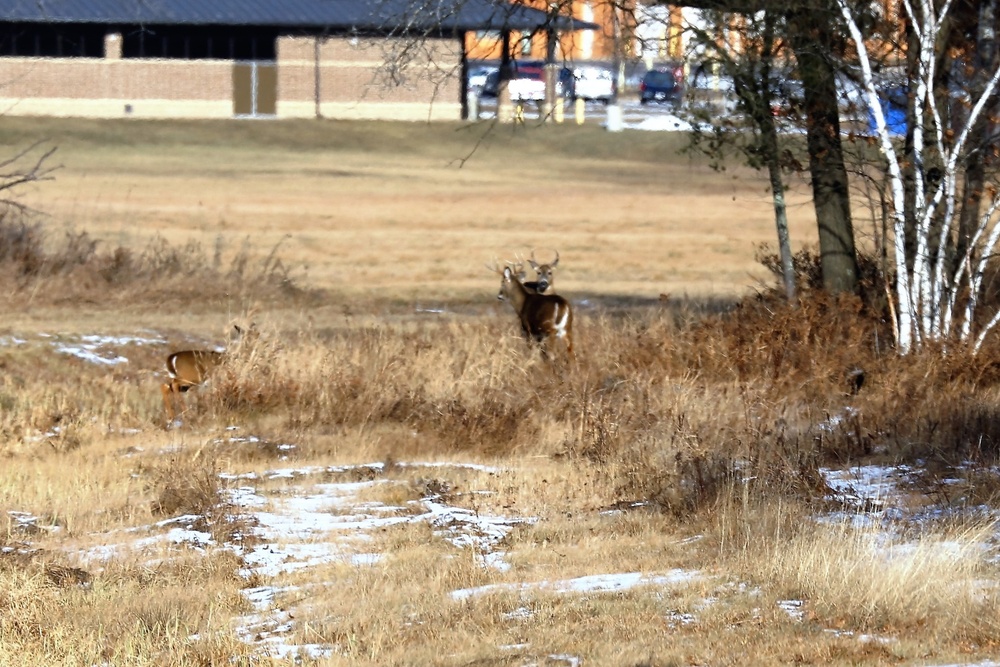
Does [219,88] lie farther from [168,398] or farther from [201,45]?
[168,398]

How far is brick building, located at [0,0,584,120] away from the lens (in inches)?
2149

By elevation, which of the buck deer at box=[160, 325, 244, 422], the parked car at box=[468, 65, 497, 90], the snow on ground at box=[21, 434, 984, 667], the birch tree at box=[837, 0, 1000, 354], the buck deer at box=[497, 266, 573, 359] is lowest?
the snow on ground at box=[21, 434, 984, 667]

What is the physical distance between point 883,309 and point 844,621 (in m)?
8.21

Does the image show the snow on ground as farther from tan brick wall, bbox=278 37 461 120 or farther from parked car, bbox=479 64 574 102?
tan brick wall, bbox=278 37 461 120

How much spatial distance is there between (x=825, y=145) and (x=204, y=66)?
151 ft

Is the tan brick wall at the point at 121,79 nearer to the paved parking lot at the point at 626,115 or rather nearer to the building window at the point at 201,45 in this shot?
the building window at the point at 201,45

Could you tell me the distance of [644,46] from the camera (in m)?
14.6

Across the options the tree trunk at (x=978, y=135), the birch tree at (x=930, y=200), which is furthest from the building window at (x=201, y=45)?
the birch tree at (x=930, y=200)

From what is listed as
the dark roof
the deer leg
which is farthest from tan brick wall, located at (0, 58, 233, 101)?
the deer leg

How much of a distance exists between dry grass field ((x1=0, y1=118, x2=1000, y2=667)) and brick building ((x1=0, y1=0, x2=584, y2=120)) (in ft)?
108

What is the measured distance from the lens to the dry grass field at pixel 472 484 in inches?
261

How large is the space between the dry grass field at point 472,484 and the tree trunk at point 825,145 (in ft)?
1.81

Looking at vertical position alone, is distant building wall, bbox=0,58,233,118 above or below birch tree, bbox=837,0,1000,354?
above

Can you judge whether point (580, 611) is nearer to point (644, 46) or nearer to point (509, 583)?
point (509, 583)
